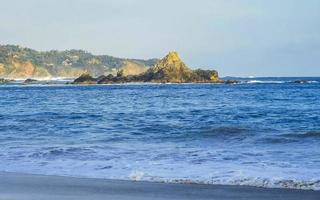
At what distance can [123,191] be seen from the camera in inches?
403

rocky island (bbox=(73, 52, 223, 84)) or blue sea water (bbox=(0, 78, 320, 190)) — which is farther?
rocky island (bbox=(73, 52, 223, 84))

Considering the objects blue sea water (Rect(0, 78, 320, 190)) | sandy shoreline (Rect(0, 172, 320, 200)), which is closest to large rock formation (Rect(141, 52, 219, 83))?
blue sea water (Rect(0, 78, 320, 190))

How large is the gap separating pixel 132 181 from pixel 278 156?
4.79 metres

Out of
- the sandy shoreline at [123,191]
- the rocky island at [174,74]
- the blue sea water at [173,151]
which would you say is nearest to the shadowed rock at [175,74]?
the rocky island at [174,74]

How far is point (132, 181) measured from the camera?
11.5 metres

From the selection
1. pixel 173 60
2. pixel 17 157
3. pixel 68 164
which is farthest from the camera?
pixel 173 60

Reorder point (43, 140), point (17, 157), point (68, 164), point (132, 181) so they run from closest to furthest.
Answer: point (132, 181) → point (68, 164) → point (17, 157) → point (43, 140)

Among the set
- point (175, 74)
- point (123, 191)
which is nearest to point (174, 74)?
point (175, 74)

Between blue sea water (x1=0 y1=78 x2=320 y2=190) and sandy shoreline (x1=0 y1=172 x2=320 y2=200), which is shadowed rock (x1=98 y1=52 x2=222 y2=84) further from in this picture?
sandy shoreline (x1=0 y1=172 x2=320 y2=200)

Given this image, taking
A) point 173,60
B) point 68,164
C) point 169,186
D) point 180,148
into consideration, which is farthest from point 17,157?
point 173,60

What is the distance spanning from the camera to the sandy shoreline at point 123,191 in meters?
9.59

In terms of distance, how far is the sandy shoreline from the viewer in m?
9.59

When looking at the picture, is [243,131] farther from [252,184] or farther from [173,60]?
[173,60]

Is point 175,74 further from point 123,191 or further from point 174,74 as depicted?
point 123,191
